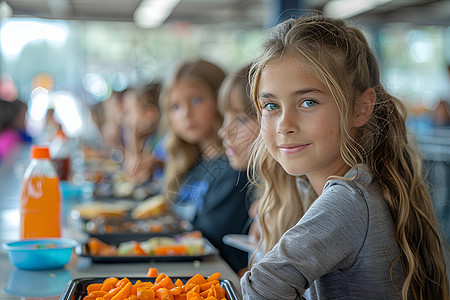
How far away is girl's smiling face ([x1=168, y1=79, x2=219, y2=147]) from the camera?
2.37 m

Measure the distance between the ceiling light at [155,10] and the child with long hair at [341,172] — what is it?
268 inches

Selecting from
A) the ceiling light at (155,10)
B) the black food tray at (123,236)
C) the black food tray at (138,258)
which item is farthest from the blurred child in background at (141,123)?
the ceiling light at (155,10)

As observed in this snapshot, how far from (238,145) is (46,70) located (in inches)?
325

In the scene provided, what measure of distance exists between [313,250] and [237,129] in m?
1.02

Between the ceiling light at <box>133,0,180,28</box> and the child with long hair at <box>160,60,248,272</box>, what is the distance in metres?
5.43

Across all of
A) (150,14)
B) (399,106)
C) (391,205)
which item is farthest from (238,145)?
(150,14)

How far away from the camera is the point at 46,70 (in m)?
9.40

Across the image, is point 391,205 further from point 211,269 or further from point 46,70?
point 46,70

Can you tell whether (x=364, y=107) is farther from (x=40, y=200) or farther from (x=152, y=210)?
(x=152, y=210)

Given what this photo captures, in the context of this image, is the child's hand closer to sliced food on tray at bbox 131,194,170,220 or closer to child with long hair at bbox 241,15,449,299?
sliced food on tray at bbox 131,194,170,220

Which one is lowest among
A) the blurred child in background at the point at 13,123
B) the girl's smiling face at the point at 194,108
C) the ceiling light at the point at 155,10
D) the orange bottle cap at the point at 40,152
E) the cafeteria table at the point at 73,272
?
the cafeteria table at the point at 73,272

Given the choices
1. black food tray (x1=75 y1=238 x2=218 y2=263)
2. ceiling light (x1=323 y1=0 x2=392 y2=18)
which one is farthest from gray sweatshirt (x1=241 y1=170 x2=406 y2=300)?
ceiling light (x1=323 y1=0 x2=392 y2=18)

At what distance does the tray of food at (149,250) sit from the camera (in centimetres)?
145

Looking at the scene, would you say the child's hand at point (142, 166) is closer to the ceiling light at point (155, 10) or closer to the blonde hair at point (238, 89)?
the blonde hair at point (238, 89)
